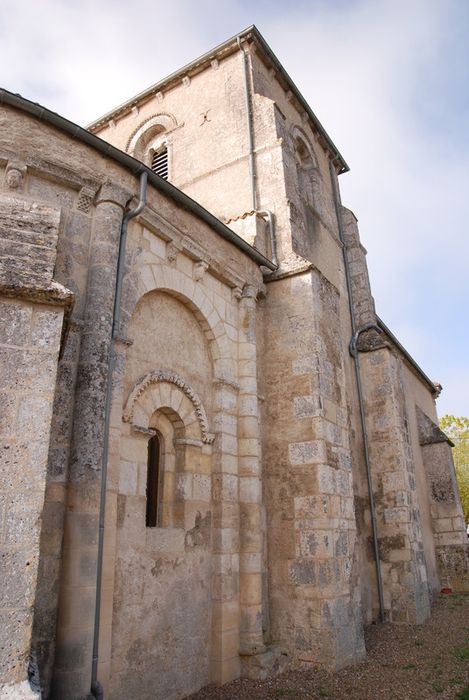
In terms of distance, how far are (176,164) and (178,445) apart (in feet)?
23.6

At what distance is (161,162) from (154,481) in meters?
8.36

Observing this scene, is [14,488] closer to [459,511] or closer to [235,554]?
[235,554]

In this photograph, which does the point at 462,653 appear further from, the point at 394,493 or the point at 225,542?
Answer: the point at 225,542

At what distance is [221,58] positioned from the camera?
10945 millimetres

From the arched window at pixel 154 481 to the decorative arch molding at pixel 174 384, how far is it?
0.49 metres

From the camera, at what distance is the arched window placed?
5441mm

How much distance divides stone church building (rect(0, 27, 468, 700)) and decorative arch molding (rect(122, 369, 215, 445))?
0.9 inches

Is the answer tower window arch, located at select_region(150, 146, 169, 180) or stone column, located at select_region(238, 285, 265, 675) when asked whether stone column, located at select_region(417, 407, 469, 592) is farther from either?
tower window arch, located at select_region(150, 146, 169, 180)

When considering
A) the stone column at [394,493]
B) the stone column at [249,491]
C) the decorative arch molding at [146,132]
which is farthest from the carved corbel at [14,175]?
the decorative arch molding at [146,132]

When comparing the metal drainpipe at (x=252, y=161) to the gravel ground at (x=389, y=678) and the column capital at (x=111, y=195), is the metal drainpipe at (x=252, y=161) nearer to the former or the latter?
the column capital at (x=111, y=195)

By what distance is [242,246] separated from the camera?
7281 millimetres

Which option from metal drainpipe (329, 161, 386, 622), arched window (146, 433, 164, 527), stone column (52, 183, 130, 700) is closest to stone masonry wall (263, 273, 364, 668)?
arched window (146, 433, 164, 527)

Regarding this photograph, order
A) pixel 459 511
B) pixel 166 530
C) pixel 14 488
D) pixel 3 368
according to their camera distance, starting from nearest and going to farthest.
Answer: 1. pixel 14 488
2. pixel 3 368
3. pixel 166 530
4. pixel 459 511

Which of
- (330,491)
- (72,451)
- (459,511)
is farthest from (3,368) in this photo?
(459,511)
